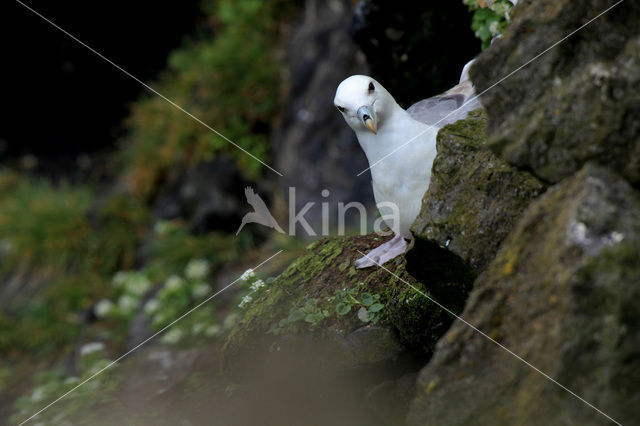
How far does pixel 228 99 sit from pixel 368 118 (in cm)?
394

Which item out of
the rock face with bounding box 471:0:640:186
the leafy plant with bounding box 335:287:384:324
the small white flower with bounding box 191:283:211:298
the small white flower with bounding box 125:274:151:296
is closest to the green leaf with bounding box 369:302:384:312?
the leafy plant with bounding box 335:287:384:324

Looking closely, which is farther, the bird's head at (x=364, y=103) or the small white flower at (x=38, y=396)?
the small white flower at (x=38, y=396)

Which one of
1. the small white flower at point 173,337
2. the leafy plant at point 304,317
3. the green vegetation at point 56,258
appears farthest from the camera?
the green vegetation at point 56,258

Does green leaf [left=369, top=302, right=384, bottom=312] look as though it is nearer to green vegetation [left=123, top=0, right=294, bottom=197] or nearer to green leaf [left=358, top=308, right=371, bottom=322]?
green leaf [left=358, top=308, right=371, bottom=322]

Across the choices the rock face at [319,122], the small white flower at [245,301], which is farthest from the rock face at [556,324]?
the rock face at [319,122]

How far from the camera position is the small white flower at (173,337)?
381 cm

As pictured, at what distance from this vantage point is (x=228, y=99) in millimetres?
6145

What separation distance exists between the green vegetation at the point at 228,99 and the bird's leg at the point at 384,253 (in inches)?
130

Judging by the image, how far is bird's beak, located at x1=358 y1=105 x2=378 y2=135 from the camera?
2.40 metres

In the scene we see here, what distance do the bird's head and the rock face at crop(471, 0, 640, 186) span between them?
0.79 metres

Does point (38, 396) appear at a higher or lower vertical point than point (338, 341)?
higher

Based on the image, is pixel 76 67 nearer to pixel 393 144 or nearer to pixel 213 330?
pixel 213 330

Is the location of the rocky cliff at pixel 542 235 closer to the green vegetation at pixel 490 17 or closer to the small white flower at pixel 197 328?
the green vegetation at pixel 490 17

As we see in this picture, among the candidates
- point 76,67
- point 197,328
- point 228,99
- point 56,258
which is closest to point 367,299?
point 197,328
